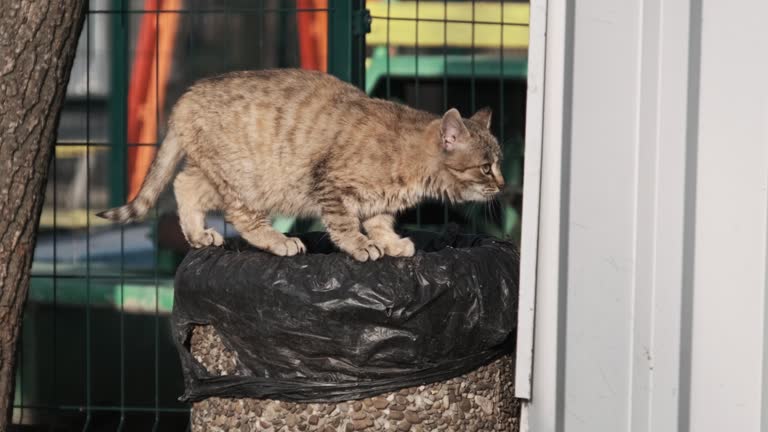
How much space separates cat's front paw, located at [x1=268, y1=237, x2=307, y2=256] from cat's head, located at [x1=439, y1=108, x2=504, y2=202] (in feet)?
1.81

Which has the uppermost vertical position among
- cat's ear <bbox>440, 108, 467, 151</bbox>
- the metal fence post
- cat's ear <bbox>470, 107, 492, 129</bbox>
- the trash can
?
the metal fence post

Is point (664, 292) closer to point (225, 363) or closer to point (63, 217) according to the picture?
point (225, 363)

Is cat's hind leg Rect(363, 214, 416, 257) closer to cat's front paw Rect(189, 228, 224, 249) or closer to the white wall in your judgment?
cat's front paw Rect(189, 228, 224, 249)

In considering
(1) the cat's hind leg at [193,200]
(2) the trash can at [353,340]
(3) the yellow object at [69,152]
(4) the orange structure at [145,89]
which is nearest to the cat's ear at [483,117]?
(2) the trash can at [353,340]

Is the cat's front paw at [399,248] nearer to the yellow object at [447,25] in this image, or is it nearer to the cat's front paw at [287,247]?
the cat's front paw at [287,247]

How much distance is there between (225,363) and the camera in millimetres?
3127

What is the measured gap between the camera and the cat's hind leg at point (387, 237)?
3408mm

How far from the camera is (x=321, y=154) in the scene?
351 cm

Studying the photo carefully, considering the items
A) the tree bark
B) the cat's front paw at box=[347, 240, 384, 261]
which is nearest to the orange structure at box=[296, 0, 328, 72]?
the cat's front paw at box=[347, 240, 384, 261]

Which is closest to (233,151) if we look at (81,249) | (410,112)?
(410,112)

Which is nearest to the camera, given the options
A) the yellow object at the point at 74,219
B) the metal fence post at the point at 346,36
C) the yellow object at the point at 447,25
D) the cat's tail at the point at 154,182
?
the cat's tail at the point at 154,182

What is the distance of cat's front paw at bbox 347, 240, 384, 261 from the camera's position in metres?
3.18

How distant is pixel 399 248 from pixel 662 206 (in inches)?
39.7

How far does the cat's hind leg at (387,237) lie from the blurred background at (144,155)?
99 centimetres
